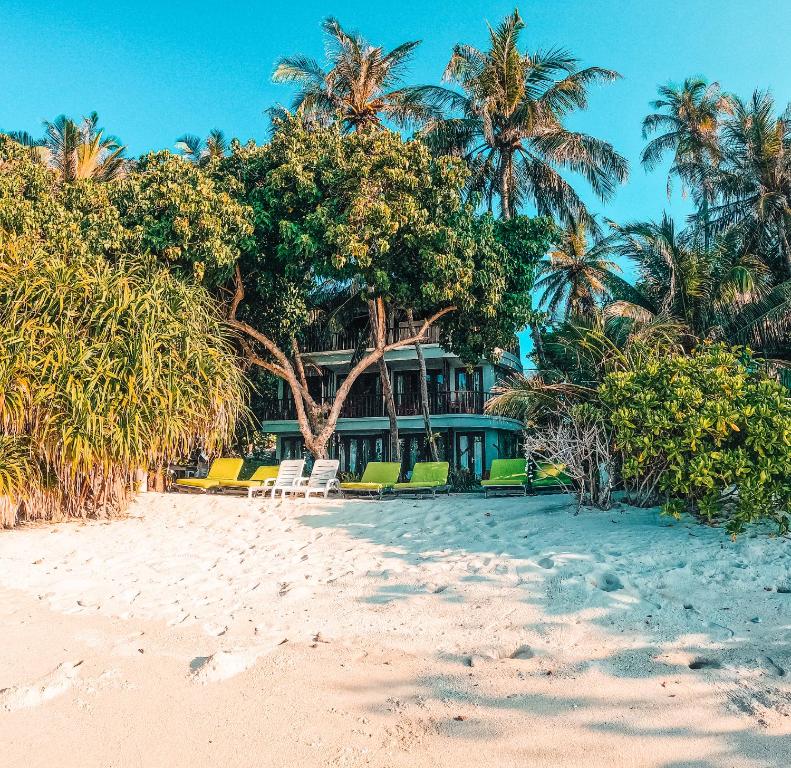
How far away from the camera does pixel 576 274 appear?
89.2 feet

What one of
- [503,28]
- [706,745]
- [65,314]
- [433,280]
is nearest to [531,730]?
[706,745]

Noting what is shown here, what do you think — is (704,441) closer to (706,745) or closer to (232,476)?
(706,745)

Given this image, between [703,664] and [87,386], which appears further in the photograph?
[87,386]

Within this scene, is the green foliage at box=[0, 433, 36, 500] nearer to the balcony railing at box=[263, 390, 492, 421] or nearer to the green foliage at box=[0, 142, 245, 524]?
the green foliage at box=[0, 142, 245, 524]

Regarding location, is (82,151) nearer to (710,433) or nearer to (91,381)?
(91,381)

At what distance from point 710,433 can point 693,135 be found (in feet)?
84.2

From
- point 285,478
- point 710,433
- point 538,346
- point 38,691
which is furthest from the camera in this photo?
point 538,346

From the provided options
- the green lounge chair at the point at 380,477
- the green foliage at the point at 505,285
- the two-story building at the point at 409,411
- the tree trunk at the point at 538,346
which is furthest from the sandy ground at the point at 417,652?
the two-story building at the point at 409,411

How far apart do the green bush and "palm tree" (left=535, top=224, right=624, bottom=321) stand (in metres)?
20.4

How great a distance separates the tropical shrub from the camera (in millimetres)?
8258

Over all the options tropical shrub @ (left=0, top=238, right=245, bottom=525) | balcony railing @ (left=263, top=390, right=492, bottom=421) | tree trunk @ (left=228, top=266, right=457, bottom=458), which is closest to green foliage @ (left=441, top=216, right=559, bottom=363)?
tree trunk @ (left=228, top=266, right=457, bottom=458)

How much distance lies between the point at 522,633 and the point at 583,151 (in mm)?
19386

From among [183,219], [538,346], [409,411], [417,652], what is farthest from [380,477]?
[417,652]

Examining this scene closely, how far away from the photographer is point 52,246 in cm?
1041
